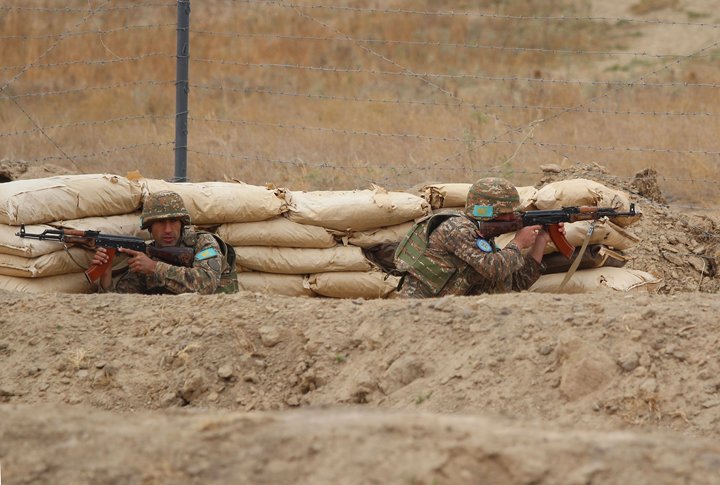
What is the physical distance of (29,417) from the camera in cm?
361

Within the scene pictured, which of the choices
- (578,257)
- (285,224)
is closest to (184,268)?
(285,224)

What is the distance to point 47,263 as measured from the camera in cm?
655

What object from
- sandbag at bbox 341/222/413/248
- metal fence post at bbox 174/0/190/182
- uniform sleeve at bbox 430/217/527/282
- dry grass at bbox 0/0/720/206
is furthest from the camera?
dry grass at bbox 0/0/720/206

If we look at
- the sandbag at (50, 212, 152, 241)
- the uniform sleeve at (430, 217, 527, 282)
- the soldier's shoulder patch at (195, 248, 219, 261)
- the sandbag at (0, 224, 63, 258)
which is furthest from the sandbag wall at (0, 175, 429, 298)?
the uniform sleeve at (430, 217, 527, 282)

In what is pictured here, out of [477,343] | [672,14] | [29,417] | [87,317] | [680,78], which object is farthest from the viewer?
[672,14]

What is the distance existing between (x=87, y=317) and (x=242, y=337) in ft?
2.95

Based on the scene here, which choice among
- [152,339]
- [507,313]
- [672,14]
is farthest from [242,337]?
[672,14]

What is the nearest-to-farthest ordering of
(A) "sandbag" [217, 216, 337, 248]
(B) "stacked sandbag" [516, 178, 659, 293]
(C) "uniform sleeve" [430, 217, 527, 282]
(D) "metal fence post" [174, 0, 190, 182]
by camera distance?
(C) "uniform sleeve" [430, 217, 527, 282] < (B) "stacked sandbag" [516, 178, 659, 293] < (A) "sandbag" [217, 216, 337, 248] < (D) "metal fence post" [174, 0, 190, 182]

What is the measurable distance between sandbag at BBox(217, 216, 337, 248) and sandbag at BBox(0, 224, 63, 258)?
1.08 meters

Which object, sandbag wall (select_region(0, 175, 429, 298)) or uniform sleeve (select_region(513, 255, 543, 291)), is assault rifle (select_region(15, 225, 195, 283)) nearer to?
sandbag wall (select_region(0, 175, 429, 298))

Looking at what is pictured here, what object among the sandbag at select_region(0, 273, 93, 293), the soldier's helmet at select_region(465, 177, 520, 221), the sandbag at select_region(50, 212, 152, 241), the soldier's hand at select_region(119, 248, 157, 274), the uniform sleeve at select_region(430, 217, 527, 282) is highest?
the soldier's helmet at select_region(465, 177, 520, 221)

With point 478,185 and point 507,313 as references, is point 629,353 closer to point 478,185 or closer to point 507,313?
point 507,313

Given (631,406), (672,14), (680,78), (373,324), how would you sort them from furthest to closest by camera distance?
(672,14), (680,78), (373,324), (631,406)

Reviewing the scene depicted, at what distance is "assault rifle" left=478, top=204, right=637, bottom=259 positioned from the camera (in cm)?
652
